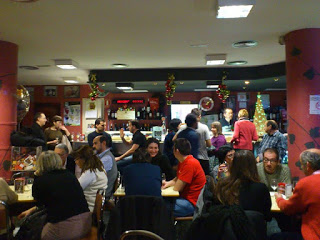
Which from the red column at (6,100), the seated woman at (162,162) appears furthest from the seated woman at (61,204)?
the red column at (6,100)

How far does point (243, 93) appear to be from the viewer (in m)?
10.6

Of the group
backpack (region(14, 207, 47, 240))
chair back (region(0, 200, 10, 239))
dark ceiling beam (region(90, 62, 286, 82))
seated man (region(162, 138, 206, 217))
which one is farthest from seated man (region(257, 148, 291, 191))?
dark ceiling beam (region(90, 62, 286, 82))

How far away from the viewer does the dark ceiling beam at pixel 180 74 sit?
24.8ft

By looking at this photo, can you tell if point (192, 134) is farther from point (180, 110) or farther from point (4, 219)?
point (180, 110)

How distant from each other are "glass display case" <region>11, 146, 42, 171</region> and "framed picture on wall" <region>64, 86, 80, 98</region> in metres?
5.33

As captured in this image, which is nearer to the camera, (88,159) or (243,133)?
(88,159)

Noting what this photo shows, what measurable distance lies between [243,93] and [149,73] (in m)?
4.31

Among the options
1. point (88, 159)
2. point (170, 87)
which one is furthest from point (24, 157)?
point (170, 87)

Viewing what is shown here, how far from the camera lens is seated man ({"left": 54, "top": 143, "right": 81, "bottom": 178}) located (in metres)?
4.58

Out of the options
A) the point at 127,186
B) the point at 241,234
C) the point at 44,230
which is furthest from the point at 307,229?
the point at 44,230

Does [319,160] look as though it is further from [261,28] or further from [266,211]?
[261,28]

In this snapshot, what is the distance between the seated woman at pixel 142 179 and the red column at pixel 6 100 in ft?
8.90

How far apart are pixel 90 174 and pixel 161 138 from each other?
4233mm

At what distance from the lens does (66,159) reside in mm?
4805
